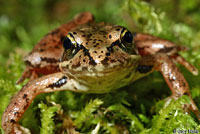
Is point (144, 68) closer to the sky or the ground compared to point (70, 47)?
closer to the ground

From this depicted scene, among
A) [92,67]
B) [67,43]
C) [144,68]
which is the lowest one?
[144,68]

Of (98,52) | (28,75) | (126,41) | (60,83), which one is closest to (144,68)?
(126,41)

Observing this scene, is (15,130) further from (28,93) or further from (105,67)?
(105,67)

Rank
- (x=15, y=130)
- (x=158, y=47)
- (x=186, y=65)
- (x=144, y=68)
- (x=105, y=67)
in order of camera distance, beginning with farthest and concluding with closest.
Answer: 1. (x=158, y=47)
2. (x=186, y=65)
3. (x=144, y=68)
4. (x=15, y=130)
5. (x=105, y=67)

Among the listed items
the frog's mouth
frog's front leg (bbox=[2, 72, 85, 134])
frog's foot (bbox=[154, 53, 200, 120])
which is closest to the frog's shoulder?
frog's front leg (bbox=[2, 72, 85, 134])

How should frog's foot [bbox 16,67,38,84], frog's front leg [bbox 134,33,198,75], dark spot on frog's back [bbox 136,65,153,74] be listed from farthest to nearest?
1. frog's front leg [bbox 134,33,198,75]
2. frog's foot [bbox 16,67,38,84]
3. dark spot on frog's back [bbox 136,65,153,74]

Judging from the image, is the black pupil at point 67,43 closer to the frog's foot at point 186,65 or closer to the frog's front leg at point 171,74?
the frog's front leg at point 171,74

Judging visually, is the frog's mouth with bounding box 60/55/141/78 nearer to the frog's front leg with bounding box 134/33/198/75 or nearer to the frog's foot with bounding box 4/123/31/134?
the frog's foot with bounding box 4/123/31/134

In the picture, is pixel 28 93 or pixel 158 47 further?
pixel 158 47
